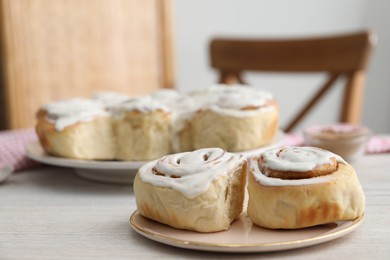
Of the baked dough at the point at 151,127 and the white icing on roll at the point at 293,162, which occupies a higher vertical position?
the white icing on roll at the point at 293,162

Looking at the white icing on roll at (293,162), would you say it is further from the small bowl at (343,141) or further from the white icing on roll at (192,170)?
the small bowl at (343,141)

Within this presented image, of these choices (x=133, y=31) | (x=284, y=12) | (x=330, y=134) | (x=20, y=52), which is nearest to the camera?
(x=330, y=134)

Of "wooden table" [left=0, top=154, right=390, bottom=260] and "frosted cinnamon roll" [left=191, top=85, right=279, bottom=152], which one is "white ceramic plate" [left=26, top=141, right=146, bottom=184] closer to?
"wooden table" [left=0, top=154, right=390, bottom=260]

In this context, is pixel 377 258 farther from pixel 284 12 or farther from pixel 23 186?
pixel 284 12

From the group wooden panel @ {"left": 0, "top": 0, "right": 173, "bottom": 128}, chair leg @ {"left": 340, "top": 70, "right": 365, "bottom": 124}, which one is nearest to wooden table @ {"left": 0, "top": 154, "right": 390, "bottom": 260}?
chair leg @ {"left": 340, "top": 70, "right": 365, "bottom": 124}

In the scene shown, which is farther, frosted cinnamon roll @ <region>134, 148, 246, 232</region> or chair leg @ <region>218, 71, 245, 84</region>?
chair leg @ <region>218, 71, 245, 84</region>

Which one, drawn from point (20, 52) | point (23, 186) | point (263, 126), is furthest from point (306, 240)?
point (20, 52)

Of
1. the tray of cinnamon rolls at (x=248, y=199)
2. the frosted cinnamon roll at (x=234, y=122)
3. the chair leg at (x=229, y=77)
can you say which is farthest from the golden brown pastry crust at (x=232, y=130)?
Result: the chair leg at (x=229, y=77)
